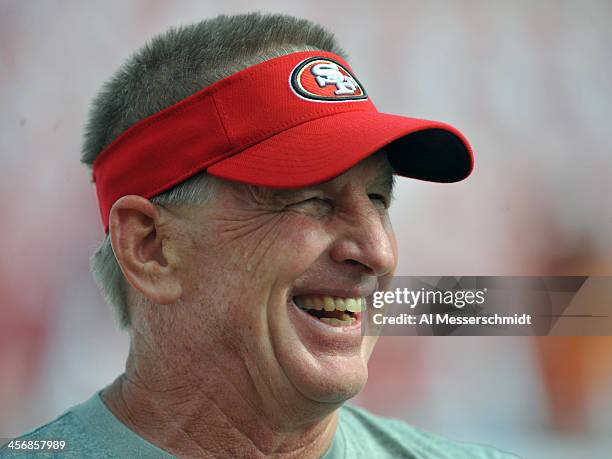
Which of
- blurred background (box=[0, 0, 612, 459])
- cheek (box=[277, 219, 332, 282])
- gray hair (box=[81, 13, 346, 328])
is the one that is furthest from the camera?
blurred background (box=[0, 0, 612, 459])

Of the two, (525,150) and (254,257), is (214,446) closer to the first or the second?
(254,257)

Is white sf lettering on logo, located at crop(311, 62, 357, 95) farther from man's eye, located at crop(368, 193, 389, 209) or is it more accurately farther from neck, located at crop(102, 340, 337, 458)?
neck, located at crop(102, 340, 337, 458)

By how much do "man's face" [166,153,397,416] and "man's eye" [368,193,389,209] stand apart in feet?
0.18

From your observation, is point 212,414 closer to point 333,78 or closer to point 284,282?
point 284,282

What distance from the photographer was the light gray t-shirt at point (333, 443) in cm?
122

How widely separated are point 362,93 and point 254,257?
39 centimetres

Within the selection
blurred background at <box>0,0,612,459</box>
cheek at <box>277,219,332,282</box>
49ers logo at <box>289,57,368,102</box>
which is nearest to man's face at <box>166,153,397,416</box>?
cheek at <box>277,219,332,282</box>

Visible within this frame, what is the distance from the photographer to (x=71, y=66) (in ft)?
8.01

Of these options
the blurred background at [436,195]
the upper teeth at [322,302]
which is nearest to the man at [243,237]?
the upper teeth at [322,302]

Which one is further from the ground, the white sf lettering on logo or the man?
the white sf lettering on logo

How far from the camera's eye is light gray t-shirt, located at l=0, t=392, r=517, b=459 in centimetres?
122

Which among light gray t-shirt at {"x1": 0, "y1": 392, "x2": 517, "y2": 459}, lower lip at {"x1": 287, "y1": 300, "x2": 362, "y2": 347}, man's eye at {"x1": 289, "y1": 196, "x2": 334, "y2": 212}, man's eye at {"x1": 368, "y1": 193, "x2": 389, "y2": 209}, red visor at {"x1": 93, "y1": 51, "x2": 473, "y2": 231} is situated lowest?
light gray t-shirt at {"x1": 0, "y1": 392, "x2": 517, "y2": 459}

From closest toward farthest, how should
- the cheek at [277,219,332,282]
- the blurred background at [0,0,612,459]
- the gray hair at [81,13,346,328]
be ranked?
the cheek at [277,219,332,282]
the gray hair at [81,13,346,328]
the blurred background at [0,0,612,459]

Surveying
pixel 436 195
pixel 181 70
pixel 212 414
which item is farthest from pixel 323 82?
pixel 436 195
